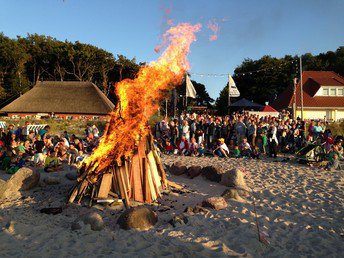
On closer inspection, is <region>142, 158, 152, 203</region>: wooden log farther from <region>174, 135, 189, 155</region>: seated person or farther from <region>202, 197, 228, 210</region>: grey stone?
<region>174, 135, 189, 155</region>: seated person

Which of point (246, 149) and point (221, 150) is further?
point (221, 150)

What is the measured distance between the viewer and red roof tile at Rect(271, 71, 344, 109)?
108ft

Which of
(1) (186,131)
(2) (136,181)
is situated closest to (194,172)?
(2) (136,181)

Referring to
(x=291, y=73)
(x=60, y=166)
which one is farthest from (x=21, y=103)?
(x=291, y=73)

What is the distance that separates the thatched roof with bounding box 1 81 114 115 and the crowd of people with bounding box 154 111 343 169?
68.1 feet

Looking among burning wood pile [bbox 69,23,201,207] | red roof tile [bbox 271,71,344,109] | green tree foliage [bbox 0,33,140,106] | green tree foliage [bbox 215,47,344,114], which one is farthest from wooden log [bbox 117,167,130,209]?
green tree foliage [bbox 0,33,140,106]

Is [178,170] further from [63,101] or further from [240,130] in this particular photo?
[63,101]

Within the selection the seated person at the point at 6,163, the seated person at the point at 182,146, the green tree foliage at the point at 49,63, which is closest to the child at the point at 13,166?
the seated person at the point at 6,163

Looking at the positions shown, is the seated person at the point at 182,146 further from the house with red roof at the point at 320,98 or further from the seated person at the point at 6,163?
the house with red roof at the point at 320,98

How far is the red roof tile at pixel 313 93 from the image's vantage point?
33031 mm

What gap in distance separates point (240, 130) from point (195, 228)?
10882 millimetres

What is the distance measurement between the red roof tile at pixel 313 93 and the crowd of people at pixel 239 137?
758 inches

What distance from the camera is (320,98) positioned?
3394 centimetres

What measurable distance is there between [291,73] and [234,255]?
156 ft
